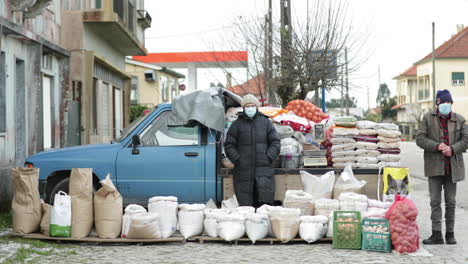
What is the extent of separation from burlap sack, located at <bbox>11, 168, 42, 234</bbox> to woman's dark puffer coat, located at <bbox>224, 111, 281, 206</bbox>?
105 inches

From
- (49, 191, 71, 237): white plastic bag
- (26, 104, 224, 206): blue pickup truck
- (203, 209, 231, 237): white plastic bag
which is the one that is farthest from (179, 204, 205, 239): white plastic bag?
(49, 191, 71, 237): white plastic bag

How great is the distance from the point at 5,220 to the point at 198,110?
3.63 metres

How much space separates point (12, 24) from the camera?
13141 millimetres

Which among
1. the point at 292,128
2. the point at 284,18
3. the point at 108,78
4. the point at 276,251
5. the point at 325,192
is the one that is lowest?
the point at 276,251

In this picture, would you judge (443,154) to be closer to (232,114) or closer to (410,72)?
(232,114)

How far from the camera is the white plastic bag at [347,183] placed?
998 centimetres

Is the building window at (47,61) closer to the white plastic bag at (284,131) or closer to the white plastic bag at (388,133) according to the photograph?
the white plastic bag at (284,131)

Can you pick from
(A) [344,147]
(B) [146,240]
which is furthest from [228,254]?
(A) [344,147]

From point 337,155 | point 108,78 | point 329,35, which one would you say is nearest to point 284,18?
point 329,35

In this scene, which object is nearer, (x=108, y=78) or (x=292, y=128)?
(x=292, y=128)

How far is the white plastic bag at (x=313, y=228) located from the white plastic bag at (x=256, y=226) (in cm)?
48

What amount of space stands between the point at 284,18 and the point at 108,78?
6616 millimetres

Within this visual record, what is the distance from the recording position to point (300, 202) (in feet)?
31.7

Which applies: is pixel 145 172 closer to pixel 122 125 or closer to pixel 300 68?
pixel 300 68
